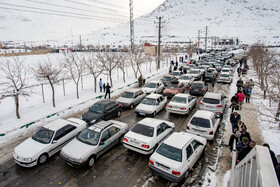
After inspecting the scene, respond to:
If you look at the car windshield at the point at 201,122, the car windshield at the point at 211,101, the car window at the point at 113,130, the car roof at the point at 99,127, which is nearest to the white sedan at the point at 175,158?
the car windshield at the point at 201,122

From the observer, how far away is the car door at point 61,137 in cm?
886

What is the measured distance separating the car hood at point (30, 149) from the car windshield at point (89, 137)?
1.60 metres

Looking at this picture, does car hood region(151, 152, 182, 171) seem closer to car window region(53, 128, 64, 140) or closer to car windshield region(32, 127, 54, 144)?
car window region(53, 128, 64, 140)

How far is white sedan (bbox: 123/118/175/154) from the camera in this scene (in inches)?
337

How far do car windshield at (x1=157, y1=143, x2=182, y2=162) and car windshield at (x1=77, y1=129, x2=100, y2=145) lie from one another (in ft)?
9.89

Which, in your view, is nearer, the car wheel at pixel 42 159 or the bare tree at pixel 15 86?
the car wheel at pixel 42 159

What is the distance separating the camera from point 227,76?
76.9ft

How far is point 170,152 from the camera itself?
7355 mm

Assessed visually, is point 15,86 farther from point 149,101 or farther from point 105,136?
point 149,101

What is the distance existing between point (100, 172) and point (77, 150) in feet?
4.54

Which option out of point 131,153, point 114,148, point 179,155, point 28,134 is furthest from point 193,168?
point 28,134

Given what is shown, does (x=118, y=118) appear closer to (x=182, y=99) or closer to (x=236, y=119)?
(x=182, y=99)

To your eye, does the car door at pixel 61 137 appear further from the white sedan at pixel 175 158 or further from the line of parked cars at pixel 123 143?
the white sedan at pixel 175 158

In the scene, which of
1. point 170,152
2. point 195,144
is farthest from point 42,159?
point 195,144
